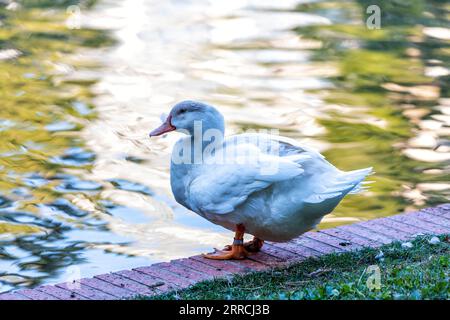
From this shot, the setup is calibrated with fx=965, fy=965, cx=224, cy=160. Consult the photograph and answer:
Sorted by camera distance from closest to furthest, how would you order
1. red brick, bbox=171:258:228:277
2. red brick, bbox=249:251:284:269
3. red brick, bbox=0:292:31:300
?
red brick, bbox=0:292:31:300
red brick, bbox=171:258:228:277
red brick, bbox=249:251:284:269

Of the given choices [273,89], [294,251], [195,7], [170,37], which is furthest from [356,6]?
[294,251]

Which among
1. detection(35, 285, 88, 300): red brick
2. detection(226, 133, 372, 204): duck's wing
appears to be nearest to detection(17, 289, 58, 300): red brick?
detection(35, 285, 88, 300): red brick

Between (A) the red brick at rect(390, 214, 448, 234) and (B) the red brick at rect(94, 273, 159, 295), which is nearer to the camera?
(B) the red brick at rect(94, 273, 159, 295)

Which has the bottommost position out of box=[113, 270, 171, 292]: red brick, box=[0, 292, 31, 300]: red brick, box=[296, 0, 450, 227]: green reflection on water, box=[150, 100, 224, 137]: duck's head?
box=[296, 0, 450, 227]: green reflection on water

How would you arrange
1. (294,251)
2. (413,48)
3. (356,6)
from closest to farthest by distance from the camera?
(294,251), (413,48), (356,6)

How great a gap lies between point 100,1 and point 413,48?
534cm

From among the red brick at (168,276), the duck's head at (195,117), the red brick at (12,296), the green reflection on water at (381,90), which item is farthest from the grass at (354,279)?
the green reflection on water at (381,90)

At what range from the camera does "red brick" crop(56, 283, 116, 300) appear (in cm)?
565

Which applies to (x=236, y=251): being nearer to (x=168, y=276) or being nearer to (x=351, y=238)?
(x=168, y=276)

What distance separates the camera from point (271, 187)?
20.1 ft

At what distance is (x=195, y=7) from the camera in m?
15.6

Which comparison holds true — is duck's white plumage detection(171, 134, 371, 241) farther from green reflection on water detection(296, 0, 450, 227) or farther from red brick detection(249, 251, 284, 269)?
green reflection on water detection(296, 0, 450, 227)

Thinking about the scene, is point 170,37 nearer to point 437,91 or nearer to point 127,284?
point 437,91

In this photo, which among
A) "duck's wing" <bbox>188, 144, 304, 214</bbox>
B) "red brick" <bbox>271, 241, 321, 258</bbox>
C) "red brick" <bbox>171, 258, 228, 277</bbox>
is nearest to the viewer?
"duck's wing" <bbox>188, 144, 304, 214</bbox>
